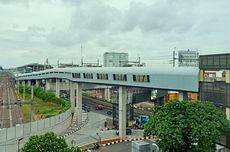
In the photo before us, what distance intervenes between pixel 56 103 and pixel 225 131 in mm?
54290

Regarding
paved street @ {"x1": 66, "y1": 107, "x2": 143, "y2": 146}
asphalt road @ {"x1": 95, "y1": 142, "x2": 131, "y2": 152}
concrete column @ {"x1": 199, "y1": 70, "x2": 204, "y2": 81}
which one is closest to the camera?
concrete column @ {"x1": 199, "y1": 70, "x2": 204, "y2": 81}

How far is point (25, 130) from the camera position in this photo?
1511 inches

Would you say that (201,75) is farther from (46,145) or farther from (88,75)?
(88,75)

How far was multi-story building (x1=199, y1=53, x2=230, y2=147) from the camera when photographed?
28.4 meters

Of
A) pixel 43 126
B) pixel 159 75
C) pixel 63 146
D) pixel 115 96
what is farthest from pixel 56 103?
pixel 63 146

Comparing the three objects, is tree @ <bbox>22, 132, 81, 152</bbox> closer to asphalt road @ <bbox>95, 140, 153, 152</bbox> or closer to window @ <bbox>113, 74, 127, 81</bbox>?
asphalt road @ <bbox>95, 140, 153, 152</bbox>

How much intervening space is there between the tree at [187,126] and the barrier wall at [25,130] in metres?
17.9

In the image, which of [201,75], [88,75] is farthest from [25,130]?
[201,75]

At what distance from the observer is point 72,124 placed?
5881 centimetres

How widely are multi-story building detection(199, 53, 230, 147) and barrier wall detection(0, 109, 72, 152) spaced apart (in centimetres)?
2317

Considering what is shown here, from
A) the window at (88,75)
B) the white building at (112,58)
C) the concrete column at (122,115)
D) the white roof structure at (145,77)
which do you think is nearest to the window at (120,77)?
the white roof structure at (145,77)

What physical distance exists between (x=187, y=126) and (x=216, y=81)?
7536 mm

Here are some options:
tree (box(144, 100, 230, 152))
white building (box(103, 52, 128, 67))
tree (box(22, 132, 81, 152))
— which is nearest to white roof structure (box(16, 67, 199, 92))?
tree (box(144, 100, 230, 152))

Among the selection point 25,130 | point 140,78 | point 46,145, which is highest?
point 140,78
